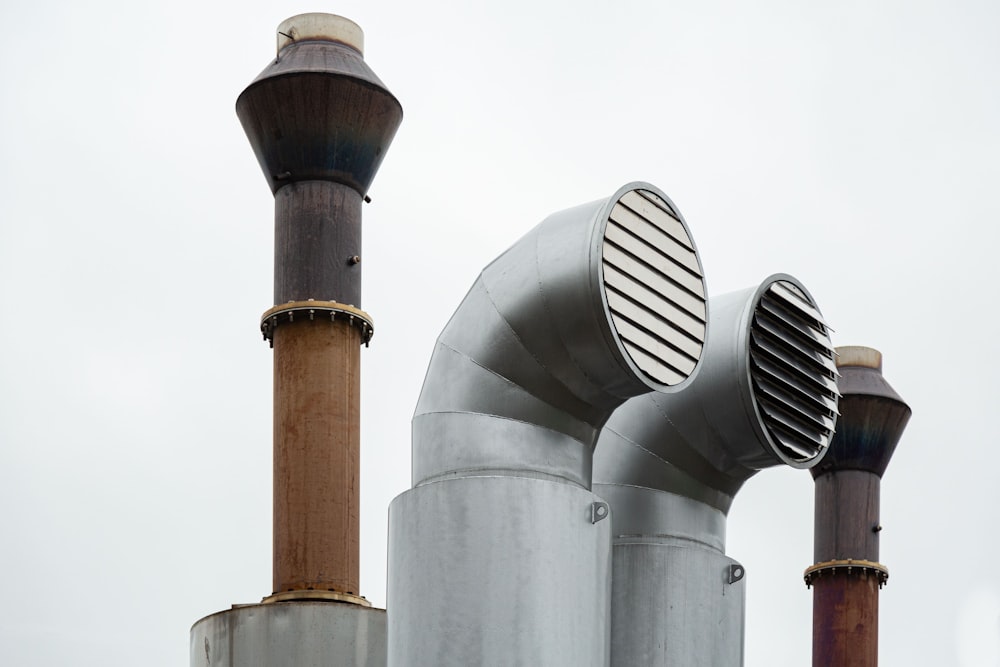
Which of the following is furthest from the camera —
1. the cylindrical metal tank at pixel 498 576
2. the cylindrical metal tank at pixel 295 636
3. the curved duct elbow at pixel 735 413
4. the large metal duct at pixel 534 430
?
the cylindrical metal tank at pixel 295 636

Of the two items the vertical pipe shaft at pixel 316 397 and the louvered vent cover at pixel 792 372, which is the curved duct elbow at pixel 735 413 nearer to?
the louvered vent cover at pixel 792 372

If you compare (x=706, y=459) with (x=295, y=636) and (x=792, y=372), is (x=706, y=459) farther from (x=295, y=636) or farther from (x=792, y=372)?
(x=295, y=636)

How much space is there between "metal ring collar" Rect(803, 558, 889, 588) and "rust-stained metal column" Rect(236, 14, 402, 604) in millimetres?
11133

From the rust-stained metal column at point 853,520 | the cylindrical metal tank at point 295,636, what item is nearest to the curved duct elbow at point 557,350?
the cylindrical metal tank at point 295,636

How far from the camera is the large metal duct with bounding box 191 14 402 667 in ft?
100.0

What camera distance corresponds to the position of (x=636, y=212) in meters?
20.5

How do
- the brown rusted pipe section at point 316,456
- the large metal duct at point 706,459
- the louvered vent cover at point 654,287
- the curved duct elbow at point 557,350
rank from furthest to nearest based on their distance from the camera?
the brown rusted pipe section at point 316,456 < the large metal duct at point 706,459 < the louvered vent cover at point 654,287 < the curved duct elbow at point 557,350

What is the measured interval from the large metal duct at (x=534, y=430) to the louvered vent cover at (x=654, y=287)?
0.02 metres

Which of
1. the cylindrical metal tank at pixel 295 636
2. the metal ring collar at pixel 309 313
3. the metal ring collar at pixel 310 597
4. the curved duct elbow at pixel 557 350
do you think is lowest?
the cylindrical metal tank at pixel 295 636

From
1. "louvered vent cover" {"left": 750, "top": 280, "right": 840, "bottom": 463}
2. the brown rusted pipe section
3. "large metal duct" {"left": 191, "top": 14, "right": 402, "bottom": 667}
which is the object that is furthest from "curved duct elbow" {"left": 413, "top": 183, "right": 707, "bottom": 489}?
the brown rusted pipe section

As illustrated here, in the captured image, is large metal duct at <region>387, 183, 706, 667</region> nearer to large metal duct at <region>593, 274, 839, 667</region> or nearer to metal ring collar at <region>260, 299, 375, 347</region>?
large metal duct at <region>593, 274, 839, 667</region>

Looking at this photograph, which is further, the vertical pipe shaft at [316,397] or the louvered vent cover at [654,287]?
the vertical pipe shaft at [316,397]

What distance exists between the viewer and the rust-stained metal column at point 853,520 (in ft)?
123

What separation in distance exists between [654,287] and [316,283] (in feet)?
38.9
